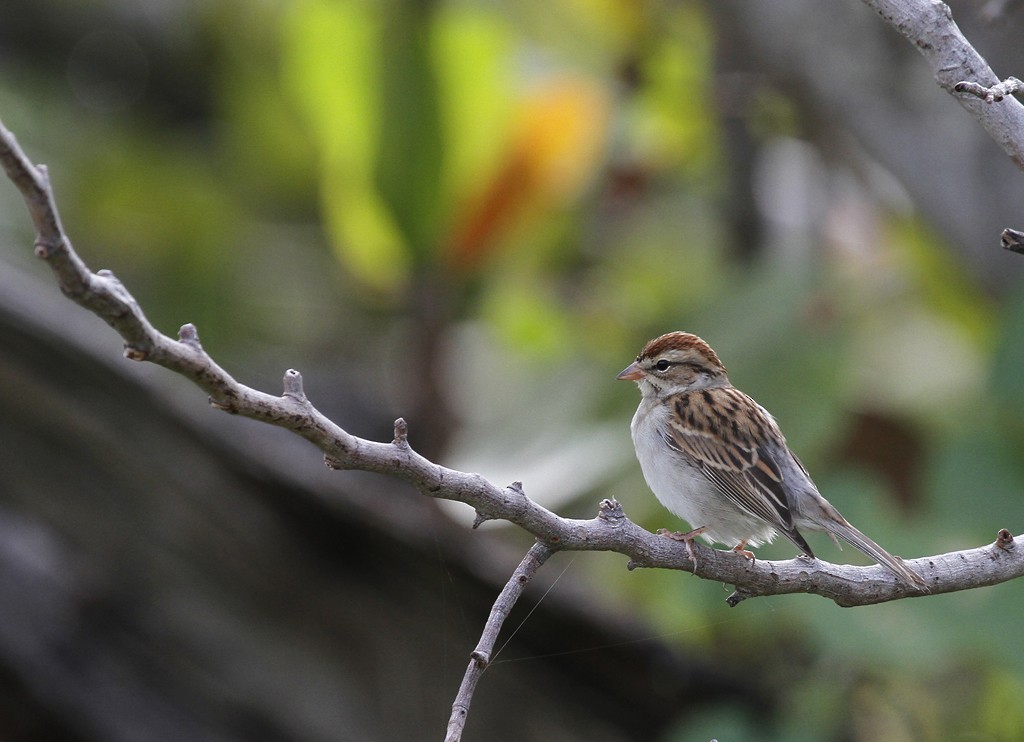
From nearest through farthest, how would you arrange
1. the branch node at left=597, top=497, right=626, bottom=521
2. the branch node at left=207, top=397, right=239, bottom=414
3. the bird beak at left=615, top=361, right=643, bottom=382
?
the branch node at left=207, top=397, right=239, bottom=414 → the branch node at left=597, top=497, right=626, bottom=521 → the bird beak at left=615, top=361, right=643, bottom=382

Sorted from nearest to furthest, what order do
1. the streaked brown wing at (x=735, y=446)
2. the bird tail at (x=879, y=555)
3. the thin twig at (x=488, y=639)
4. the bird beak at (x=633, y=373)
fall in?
the thin twig at (x=488, y=639) → the bird tail at (x=879, y=555) → the streaked brown wing at (x=735, y=446) → the bird beak at (x=633, y=373)

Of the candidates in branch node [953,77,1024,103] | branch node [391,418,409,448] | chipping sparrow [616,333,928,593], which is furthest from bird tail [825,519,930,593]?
branch node [391,418,409,448]

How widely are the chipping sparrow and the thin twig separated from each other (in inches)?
44.3

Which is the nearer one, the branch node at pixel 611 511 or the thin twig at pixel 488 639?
the thin twig at pixel 488 639

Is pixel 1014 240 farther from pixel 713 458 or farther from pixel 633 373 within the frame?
pixel 633 373

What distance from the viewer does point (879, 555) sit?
2264 millimetres

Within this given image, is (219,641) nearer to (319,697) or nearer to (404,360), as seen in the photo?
(319,697)

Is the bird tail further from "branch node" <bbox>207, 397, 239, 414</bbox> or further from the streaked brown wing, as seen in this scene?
"branch node" <bbox>207, 397, 239, 414</bbox>

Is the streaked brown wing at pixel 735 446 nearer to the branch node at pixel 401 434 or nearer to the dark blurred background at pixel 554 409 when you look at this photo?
the dark blurred background at pixel 554 409

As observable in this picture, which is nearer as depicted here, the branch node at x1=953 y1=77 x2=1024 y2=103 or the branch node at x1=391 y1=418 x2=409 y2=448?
the branch node at x1=391 y1=418 x2=409 y2=448

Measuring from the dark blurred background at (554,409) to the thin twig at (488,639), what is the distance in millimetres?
1937

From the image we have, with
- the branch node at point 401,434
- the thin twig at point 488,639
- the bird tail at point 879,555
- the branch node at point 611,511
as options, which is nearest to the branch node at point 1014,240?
the bird tail at point 879,555

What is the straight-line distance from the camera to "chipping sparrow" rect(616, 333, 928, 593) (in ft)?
9.50

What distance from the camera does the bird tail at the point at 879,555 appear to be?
1.92 m
